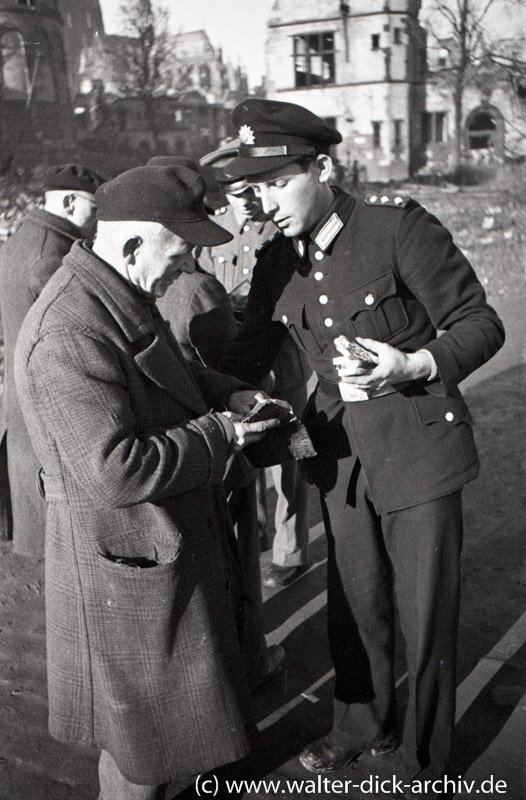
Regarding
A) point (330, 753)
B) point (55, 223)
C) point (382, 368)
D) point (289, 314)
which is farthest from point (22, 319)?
point (330, 753)

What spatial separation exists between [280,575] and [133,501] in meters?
2.42

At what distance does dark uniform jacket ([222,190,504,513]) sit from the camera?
2199 mm

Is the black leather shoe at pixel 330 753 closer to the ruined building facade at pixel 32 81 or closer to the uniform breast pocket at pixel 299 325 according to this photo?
the uniform breast pocket at pixel 299 325

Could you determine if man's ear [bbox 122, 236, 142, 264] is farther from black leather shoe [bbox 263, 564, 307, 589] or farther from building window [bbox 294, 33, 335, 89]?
building window [bbox 294, 33, 335, 89]

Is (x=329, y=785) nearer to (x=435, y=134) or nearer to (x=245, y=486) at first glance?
(x=245, y=486)

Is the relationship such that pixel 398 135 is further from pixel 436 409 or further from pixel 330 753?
pixel 330 753

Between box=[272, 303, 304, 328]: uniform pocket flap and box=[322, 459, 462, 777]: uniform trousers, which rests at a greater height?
box=[272, 303, 304, 328]: uniform pocket flap

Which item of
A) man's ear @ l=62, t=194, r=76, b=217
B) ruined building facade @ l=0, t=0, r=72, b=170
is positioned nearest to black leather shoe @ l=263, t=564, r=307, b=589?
man's ear @ l=62, t=194, r=76, b=217

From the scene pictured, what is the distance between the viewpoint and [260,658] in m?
3.10

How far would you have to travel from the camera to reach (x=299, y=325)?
254 centimetres

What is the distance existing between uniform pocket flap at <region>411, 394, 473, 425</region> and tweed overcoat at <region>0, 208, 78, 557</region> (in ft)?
6.74

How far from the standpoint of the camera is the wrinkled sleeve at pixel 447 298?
214cm

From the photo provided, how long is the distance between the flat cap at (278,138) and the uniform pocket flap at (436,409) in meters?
0.84

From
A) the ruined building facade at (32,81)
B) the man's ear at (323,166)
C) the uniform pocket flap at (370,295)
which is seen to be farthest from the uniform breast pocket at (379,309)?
the ruined building facade at (32,81)
